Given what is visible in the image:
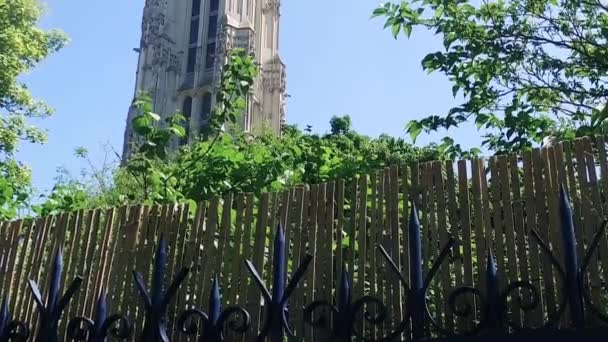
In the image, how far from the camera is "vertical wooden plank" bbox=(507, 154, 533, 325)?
3141 mm

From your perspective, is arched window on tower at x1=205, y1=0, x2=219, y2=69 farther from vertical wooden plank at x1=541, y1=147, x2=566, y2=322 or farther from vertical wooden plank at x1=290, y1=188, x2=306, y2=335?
vertical wooden plank at x1=541, y1=147, x2=566, y2=322

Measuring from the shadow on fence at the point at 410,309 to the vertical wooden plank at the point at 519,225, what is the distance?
0.27 feet

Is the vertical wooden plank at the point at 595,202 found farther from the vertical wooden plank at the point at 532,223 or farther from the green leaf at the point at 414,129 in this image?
the green leaf at the point at 414,129

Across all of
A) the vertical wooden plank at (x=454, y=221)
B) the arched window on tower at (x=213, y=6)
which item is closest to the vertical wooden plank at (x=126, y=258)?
the vertical wooden plank at (x=454, y=221)

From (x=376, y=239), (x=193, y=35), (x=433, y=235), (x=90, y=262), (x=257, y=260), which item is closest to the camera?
(x=433, y=235)

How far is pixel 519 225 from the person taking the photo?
3.24m

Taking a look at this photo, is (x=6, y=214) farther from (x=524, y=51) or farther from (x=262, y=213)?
(x=524, y=51)

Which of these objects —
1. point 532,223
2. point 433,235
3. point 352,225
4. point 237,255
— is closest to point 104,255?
point 237,255

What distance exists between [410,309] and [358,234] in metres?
0.92

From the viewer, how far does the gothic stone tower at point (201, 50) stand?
58938 millimetres

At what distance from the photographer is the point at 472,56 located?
722 centimetres

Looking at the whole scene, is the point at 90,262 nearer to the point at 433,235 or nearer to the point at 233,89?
the point at 433,235

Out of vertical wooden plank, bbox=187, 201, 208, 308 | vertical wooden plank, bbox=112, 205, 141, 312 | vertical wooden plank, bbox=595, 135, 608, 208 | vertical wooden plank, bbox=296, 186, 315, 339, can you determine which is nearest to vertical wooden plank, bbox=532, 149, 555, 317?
vertical wooden plank, bbox=595, 135, 608, 208

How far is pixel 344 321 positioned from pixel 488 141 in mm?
A: 4519
